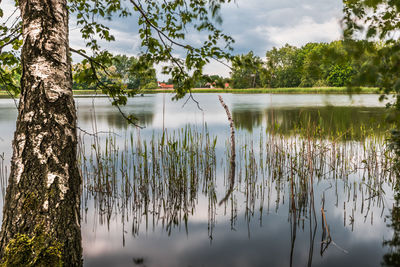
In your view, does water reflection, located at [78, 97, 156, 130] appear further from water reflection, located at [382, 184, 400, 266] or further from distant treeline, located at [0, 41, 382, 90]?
water reflection, located at [382, 184, 400, 266]

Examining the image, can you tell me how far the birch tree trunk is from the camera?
1759 millimetres

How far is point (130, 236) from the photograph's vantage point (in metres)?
3.55

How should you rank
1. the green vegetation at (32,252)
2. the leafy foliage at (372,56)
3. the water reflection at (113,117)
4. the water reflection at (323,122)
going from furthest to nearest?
the water reflection at (113,117), the water reflection at (323,122), the green vegetation at (32,252), the leafy foliage at (372,56)

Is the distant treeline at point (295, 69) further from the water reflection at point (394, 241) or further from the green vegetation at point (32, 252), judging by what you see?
the water reflection at point (394, 241)

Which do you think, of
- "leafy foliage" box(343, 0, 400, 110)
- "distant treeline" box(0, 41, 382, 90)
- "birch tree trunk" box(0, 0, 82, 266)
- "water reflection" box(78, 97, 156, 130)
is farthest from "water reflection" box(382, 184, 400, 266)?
"water reflection" box(78, 97, 156, 130)

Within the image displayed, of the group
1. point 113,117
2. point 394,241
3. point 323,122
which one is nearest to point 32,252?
point 394,241

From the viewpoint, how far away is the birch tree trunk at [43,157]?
1.76 m

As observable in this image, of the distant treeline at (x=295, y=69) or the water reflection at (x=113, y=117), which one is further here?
the water reflection at (x=113, y=117)

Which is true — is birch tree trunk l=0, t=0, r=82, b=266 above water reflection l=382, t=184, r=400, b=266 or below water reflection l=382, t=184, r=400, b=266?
above

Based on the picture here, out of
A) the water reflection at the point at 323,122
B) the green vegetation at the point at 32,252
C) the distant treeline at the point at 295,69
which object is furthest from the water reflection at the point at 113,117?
the green vegetation at the point at 32,252

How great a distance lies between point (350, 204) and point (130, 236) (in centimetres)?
360

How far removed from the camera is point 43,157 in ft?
5.88

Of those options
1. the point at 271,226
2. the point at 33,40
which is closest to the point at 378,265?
the point at 271,226

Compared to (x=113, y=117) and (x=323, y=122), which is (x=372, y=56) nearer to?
(x=323, y=122)
